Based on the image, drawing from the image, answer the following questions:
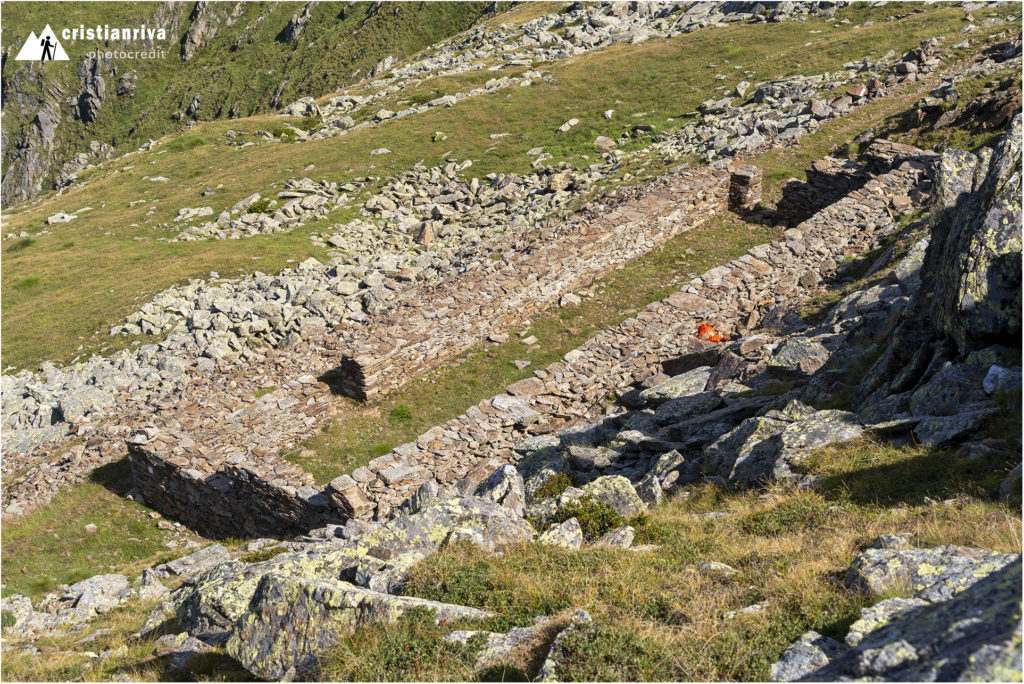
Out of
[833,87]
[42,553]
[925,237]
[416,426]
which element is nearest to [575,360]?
[416,426]

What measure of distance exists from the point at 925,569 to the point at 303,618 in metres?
6.31

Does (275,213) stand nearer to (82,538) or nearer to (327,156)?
(327,156)

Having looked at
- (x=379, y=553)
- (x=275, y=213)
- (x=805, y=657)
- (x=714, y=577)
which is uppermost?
(x=275, y=213)

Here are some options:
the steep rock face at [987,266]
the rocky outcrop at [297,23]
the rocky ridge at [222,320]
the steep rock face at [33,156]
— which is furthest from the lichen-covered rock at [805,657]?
the steep rock face at [33,156]

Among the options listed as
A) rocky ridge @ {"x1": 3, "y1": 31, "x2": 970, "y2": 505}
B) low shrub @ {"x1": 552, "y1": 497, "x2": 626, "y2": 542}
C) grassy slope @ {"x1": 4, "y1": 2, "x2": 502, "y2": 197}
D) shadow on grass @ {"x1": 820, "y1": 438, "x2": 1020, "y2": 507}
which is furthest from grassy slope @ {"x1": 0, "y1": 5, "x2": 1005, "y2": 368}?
grassy slope @ {"x1": 4, "y1": 2, "x2": 502, "y2": 197}

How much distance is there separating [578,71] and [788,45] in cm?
1508

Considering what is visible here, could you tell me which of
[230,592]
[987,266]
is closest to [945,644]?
[987,266]

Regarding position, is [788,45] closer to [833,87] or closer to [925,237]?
[833,87]

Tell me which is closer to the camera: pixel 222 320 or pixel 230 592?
pixel 230 592

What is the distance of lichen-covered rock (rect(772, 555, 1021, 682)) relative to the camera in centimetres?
357

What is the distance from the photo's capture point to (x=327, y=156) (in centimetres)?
4272

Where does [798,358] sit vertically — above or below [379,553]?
above

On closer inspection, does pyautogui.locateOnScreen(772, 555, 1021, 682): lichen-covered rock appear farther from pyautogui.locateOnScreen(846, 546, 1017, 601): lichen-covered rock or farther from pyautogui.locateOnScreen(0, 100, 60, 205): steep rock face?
pyautogui.locateOnScreen(0, 100, 60, 205): steep rock face

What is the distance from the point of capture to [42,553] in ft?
50.6
